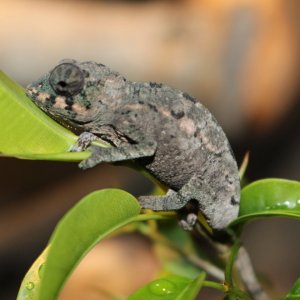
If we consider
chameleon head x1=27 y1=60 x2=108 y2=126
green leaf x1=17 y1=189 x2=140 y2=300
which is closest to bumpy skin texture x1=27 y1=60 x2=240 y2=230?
chameleon head x1=27 y1=60 x2=108 y2=126

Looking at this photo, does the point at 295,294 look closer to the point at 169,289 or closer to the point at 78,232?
the point at 169,289

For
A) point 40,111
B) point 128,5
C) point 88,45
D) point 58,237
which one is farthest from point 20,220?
point 58,237

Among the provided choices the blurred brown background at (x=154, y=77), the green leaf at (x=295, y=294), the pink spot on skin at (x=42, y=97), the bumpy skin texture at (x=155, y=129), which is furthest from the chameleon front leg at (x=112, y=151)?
the blurred brown background at (x=154, y=77)

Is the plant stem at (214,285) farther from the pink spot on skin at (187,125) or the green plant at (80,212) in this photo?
the pink spot on skin at (187,125)

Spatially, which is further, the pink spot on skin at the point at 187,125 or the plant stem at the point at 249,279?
the plant stem at the point at 249,279

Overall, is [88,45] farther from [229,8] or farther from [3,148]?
[3,148]
